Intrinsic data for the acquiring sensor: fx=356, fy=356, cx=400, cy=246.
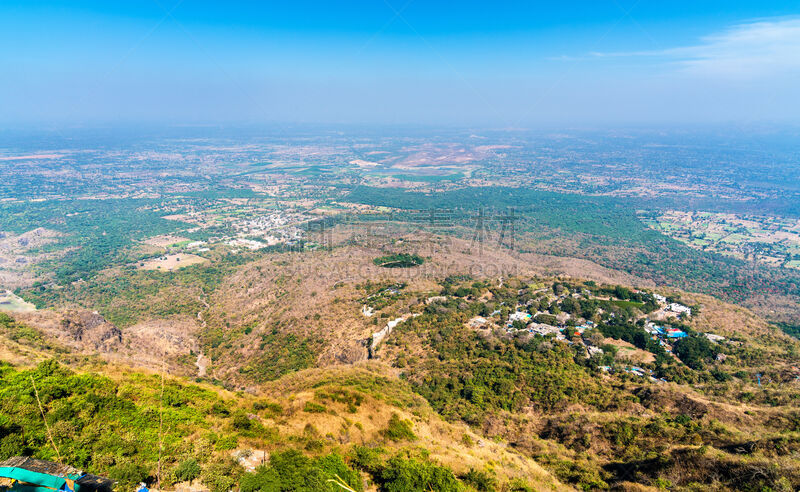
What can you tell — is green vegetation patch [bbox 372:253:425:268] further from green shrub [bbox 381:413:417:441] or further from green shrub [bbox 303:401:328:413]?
green shrub [bbox 381:413:417:441]

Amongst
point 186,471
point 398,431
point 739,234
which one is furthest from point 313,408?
point 739,234

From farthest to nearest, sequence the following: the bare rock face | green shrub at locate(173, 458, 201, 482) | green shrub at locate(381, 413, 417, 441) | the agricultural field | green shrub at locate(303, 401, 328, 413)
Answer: the agricultural field, the bare rock face, green shrub at locate(303, 401, 328, 413), green shrub at locate(381, 413, 417, 441), green shrub at locate(173, 458, 201, 482)

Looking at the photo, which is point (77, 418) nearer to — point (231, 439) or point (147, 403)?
point (147, 403)

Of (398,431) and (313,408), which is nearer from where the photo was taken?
(398,431)

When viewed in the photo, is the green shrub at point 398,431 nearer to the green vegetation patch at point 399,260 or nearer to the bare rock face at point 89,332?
the bare rock face at point 89,332

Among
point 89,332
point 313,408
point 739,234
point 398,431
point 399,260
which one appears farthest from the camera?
point 739,234

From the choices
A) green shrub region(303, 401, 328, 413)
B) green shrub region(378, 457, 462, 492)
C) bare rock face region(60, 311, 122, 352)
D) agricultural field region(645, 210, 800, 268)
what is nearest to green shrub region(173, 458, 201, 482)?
green shrub region(378, 457, 462, 492)

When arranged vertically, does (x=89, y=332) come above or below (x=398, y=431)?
below

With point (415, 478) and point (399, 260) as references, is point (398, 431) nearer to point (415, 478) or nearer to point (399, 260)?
point (415, 478)

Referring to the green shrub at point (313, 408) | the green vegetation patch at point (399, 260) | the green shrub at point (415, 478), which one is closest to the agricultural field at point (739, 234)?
the green vegetation patch at point (399, 260)
